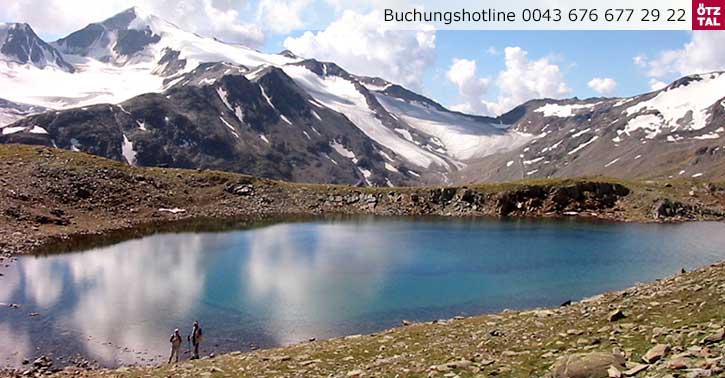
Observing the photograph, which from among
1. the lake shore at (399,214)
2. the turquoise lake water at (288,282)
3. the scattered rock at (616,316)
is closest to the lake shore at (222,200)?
the lake shore at (399,214)

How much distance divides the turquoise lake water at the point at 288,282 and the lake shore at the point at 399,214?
6621 mm

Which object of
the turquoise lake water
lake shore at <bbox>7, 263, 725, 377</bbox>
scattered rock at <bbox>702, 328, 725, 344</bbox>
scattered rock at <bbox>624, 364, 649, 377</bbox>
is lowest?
the turquoise lake water

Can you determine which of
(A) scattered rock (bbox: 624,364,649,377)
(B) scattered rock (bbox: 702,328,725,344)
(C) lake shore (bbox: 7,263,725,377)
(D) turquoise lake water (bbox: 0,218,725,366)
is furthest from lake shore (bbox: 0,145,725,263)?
(B) scattered rock (bbox: 702,328,725,344)

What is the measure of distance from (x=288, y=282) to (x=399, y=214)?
263 ft

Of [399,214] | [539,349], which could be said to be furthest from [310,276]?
[399,214]

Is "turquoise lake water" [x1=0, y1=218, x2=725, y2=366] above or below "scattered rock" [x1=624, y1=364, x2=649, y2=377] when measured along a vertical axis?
below

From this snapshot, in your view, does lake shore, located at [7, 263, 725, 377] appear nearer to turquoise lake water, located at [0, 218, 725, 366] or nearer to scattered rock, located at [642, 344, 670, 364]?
scattered rock, located at [642, 344, 670, 364]

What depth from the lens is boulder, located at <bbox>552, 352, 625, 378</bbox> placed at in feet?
50.4

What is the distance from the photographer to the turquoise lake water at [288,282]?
39.7 meters

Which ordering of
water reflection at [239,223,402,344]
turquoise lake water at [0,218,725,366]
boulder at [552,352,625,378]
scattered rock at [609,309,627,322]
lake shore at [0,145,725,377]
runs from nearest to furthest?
boulder at [552,352,625,378] < lake shore at [0,145,725,377] < scattered rock at [609,309,627,322] < turquoise lake water at [0,218,725,366] < water reflection at [239,223,402,344]

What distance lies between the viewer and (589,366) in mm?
15602

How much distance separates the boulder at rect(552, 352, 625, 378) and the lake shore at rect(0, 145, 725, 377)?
30.2 inches

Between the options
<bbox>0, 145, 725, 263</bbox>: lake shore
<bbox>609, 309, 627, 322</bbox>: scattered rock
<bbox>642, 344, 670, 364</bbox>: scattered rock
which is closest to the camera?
<bbox>642, 344, 670, 364</bbox>: scattered rock

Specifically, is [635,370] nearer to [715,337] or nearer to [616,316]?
[715,337]
